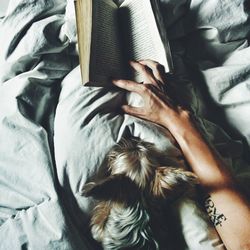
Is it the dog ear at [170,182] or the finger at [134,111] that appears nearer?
the dog ear at [170,182]

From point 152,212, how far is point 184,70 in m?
0.48

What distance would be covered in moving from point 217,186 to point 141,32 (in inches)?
18.5

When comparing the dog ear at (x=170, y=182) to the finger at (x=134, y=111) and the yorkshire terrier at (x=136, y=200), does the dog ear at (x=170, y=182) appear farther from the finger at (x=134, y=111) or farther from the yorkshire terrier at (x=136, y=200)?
the finger at (x=134, y=111)

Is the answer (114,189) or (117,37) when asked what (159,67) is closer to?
(117,37)

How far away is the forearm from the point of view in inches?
32.3

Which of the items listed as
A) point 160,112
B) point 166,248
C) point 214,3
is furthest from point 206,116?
point 166,248

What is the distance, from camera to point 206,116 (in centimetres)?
109

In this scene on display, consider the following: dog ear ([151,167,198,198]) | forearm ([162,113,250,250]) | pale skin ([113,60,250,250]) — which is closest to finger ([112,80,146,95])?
pale skin ([113,60,250,250])

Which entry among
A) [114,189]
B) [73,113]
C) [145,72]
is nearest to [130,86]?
[145,72]

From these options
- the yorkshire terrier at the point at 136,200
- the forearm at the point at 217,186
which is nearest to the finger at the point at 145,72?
the forearm at the point at 217,186

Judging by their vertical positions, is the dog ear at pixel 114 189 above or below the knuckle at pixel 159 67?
below

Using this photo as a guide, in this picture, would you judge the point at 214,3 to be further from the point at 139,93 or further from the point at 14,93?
the point at 14,93

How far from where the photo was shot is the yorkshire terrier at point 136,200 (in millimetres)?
759

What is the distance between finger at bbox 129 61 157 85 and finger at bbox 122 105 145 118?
0.28ft
